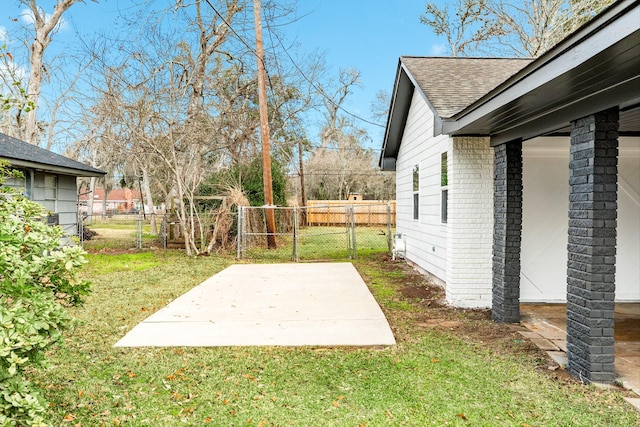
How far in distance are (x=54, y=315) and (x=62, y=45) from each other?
17871mm

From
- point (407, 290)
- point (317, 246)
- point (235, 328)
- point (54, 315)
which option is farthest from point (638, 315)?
point (317, 246)

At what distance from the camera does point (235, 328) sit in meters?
5.10

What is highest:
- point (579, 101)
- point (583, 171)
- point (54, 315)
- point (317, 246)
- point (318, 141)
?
point (318, 141)

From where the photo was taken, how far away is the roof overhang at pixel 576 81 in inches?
94.3

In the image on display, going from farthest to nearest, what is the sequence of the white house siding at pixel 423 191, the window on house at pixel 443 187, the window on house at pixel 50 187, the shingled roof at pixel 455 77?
1. the window on house at pixel 50 187
2. the white house siding at pixel 423 191
3. the window on house at pixel 443 187
4. the shingled roof at pixel 455 77

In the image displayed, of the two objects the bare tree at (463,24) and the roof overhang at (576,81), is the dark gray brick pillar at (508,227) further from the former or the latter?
the bare tree at (463,24)

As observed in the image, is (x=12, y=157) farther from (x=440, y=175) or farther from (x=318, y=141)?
(x=318, y=141)

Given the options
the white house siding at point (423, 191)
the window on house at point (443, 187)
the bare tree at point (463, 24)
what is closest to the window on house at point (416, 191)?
the white house siding at point (423, 191)

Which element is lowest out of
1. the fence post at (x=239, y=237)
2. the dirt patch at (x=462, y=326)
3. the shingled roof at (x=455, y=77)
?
the dirt patch at (x=462, y=326)

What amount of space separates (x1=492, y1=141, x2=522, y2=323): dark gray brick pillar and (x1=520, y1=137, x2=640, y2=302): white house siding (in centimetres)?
124

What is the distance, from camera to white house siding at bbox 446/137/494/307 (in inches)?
237

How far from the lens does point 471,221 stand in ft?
19.9

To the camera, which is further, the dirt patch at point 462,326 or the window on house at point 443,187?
the window on house at point 443,187

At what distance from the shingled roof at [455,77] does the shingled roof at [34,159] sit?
9035 mm
